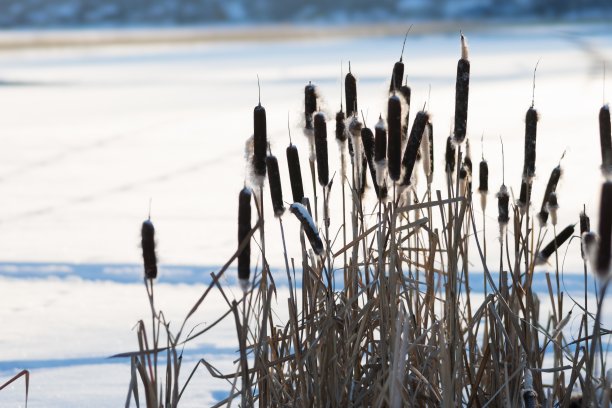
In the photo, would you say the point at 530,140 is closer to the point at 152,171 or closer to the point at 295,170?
the point at 295,170

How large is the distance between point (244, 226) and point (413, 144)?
305 millimetres

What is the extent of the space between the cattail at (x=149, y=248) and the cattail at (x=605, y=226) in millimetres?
594

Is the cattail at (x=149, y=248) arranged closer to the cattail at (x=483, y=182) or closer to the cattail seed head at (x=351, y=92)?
the cattail seed head at (x=351, y=92)

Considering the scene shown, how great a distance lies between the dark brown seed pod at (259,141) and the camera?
1464 millimetres

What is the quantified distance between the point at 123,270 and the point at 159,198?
179 cm

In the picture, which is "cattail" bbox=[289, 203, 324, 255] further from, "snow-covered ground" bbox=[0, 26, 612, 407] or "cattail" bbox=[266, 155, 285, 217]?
"snow-covered ground" bbox=[0, 26, 612, 407]

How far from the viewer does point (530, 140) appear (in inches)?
65.5

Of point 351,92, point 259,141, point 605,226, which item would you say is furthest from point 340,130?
point 605,226

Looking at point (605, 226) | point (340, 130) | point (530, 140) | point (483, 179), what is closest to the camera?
point (605, 226)

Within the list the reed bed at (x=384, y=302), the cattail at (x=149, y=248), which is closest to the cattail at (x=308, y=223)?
the reed bed at (x=384, y=302)

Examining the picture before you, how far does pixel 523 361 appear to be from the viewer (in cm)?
178

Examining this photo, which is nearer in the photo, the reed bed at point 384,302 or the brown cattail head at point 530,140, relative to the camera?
the reed bed at point 384,302

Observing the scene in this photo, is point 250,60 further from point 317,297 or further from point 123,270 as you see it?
point 317,297

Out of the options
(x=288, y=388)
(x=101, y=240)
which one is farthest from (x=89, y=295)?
(x=288, y=388)
